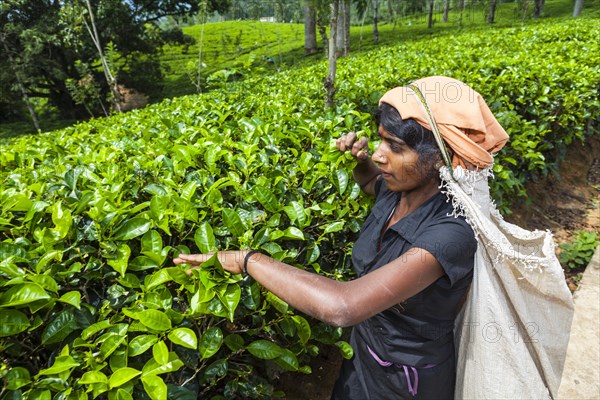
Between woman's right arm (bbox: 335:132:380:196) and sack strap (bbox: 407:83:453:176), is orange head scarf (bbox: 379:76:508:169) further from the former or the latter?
woman's right arm (bbox: 335:132:380:196)

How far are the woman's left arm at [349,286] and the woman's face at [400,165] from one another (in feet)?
0.99

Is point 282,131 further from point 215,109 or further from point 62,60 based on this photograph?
point 62,60

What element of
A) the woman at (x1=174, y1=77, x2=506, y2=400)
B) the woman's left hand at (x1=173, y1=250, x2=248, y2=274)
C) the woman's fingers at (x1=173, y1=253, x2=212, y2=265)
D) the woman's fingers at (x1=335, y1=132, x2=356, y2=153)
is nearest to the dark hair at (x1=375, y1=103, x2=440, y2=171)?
the woman at (x1=174, y1=77, x2=506, y2=400)

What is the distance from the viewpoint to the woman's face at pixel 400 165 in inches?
54.4

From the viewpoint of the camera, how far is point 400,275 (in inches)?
46.9

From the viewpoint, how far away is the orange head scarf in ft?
4.11

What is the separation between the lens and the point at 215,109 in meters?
→ 3.28

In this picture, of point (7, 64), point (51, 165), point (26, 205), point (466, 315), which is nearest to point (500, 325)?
point (466, 315)

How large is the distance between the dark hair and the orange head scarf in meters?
0.02

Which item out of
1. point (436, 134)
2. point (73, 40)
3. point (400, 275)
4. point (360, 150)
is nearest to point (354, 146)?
point (360, 150)

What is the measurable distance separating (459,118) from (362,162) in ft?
2.25

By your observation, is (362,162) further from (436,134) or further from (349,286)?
(349,286)

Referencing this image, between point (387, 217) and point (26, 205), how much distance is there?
1.41 metres

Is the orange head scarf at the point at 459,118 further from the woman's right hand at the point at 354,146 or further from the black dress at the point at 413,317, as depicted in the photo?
the woman's right hand at the point at 354,146
